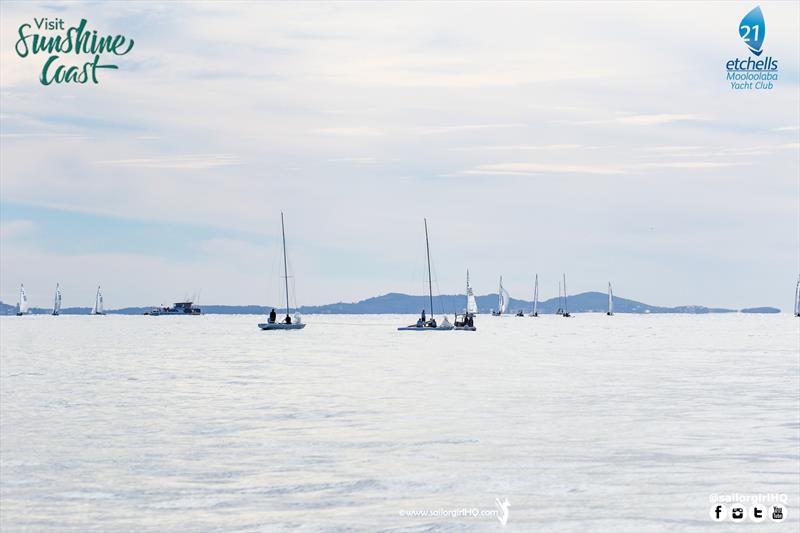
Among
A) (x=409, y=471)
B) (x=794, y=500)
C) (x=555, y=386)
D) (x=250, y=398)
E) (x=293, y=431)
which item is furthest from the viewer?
(x=555, y=386)

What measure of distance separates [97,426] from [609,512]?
1965cm

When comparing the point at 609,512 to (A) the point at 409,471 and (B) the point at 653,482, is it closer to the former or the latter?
(B) the point at 653,482

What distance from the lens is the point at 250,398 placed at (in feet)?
145

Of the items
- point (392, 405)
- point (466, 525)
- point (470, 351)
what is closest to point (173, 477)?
point (466, 525)

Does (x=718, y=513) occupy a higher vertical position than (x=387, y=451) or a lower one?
lower

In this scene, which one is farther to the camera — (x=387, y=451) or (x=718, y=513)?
(x=387, y=451)

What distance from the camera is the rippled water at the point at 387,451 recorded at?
65.9ft

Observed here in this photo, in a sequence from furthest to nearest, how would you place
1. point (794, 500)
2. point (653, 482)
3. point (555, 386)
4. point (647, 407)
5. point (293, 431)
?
point (555, 386) < point (647, 407) < point (293, 431) < point (653, 482) < point (794, 500)

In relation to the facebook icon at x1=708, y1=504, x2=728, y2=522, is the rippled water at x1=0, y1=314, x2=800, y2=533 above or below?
above

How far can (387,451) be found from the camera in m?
27.9

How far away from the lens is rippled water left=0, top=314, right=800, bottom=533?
20078mm

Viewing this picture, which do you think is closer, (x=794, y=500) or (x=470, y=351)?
(x=794, y=500)

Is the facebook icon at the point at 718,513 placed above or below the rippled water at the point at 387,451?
below

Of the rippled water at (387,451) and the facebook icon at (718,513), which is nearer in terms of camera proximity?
the facebook icon at (718,513)
